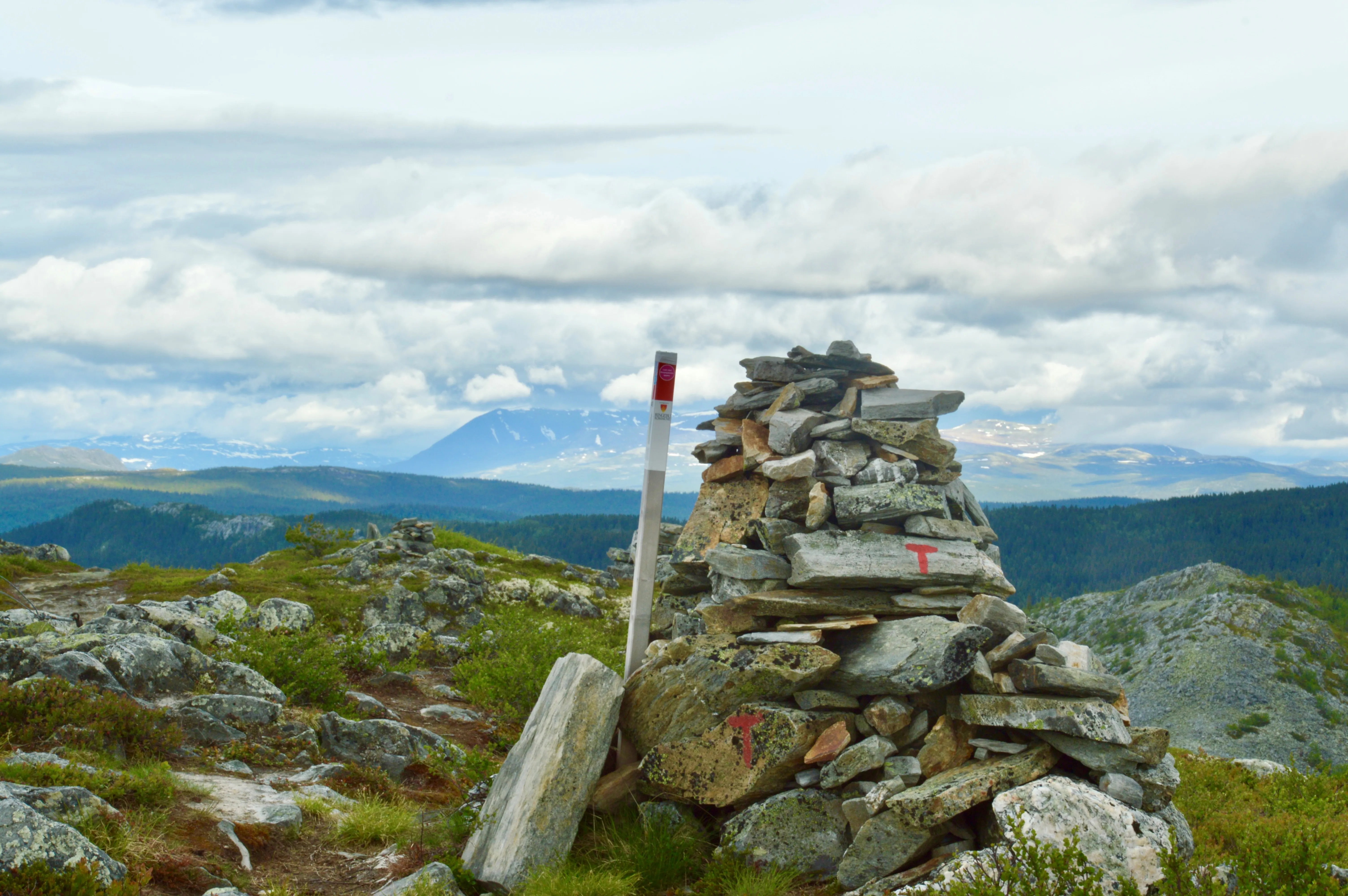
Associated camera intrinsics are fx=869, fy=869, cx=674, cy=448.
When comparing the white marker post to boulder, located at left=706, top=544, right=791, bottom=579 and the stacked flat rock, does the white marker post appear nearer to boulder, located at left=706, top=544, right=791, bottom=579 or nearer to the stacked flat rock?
the stacked flat rock

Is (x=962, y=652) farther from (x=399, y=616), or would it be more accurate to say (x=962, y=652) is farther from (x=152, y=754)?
(x=399, y=616)

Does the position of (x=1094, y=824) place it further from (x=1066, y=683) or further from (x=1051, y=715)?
(x=1066, y=683)

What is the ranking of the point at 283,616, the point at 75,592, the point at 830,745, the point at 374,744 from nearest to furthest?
the point at 830,745, the point at 374,744, the point at 283,616, the point at 75,592

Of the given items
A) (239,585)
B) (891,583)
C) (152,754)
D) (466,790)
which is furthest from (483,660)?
(239,585)

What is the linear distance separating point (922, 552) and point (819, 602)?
2.00 m

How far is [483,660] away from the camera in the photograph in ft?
92.3

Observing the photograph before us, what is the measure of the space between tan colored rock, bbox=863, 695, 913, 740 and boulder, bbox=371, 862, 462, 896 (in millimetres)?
6438

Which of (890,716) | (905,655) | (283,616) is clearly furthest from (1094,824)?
(283,616)

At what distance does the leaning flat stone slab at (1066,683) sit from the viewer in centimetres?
1247

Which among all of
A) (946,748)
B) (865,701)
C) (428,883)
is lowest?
(428,883)

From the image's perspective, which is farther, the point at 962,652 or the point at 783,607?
the point at 783,607

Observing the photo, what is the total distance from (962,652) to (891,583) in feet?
6.95

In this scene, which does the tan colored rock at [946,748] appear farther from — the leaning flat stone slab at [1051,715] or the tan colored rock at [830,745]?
the tan colored rock at [830,745]

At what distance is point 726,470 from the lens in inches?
711
